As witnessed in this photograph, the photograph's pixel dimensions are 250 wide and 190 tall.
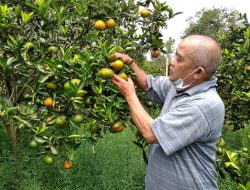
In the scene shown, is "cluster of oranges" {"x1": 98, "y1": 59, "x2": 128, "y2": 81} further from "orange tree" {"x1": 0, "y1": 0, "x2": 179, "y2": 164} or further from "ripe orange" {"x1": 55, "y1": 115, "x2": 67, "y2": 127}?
"ripe orange" {"x1": 55, "y1": 115, "x2": 67, "y2": 127}

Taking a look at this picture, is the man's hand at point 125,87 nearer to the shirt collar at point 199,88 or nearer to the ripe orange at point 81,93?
the ripe orange at point 81,93

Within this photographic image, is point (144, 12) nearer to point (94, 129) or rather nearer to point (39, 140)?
point (94, 129)

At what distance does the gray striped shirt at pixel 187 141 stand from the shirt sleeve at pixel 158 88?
34cm

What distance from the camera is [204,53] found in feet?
6.86

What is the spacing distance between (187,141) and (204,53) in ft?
1.82

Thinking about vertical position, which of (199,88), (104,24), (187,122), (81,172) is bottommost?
(81,172)

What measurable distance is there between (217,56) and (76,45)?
45.2 inches

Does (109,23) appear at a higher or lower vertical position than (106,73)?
higher

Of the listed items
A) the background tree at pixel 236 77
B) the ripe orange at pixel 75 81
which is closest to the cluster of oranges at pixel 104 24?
the ripe orange at pixel 75 81

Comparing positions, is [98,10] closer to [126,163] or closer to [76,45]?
[76,45]

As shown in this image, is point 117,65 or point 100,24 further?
point 100,24

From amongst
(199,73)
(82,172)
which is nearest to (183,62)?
(199,73)

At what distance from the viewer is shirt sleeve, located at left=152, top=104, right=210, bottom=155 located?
194 cm

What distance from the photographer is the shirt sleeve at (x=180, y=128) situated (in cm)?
194
